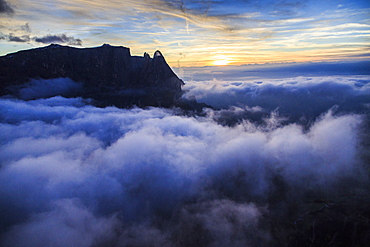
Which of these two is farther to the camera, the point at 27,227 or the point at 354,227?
the point at 354,227

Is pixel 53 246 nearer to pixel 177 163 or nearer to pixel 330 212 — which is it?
pixel 177 163

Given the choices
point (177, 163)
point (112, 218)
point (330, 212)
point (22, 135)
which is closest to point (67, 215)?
point (112, 218)

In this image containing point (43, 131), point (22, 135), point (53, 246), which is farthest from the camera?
point (43, 131)

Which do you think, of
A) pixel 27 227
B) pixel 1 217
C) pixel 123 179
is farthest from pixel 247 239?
pixel 1 217

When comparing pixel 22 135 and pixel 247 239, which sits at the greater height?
pixel 22 135

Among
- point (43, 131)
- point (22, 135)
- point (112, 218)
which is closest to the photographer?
point (112, 218)

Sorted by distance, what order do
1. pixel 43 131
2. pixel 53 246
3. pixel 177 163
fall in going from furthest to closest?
pixel 43 131 → pixel 177 163 → pixel 53 246

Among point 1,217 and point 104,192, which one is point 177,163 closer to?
point 104,192

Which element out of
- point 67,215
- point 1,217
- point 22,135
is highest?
point 22,135

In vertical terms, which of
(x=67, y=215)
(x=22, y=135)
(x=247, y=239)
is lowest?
(x=247, y=239)
